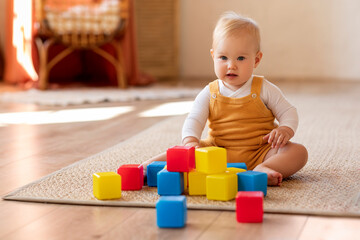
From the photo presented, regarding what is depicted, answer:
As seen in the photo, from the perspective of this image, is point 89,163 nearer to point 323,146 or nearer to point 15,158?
point 15,158

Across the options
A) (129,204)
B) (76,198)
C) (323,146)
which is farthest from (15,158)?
(323,146)

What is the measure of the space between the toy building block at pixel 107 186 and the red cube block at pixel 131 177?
0.19 ft

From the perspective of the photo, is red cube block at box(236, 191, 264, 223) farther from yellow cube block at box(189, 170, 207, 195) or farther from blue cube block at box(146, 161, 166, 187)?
blue cube block at box(146, 161, 166, 187)

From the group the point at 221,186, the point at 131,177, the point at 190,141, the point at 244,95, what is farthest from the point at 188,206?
the point at 244,95

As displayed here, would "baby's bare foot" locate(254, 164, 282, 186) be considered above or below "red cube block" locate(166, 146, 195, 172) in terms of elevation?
below

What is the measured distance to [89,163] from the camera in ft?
4.82

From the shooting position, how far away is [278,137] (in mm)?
1291

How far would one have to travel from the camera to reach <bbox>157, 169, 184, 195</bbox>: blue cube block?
3.72 ft

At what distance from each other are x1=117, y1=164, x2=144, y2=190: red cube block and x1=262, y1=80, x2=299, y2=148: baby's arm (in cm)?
32

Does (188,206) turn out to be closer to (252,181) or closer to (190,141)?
(252,181)

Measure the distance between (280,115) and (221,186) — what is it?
36 centimetres

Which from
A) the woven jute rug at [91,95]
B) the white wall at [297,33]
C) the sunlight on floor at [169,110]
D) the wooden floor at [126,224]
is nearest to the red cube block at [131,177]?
the wooden floor at [126,224]

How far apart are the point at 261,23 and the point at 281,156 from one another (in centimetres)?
332

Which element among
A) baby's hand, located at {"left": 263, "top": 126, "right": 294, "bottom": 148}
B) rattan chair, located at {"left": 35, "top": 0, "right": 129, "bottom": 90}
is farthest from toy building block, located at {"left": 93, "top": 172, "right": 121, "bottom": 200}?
rattan chair, located at {"left": 35, "top": 0, "right": 129, "bottom": 90}
